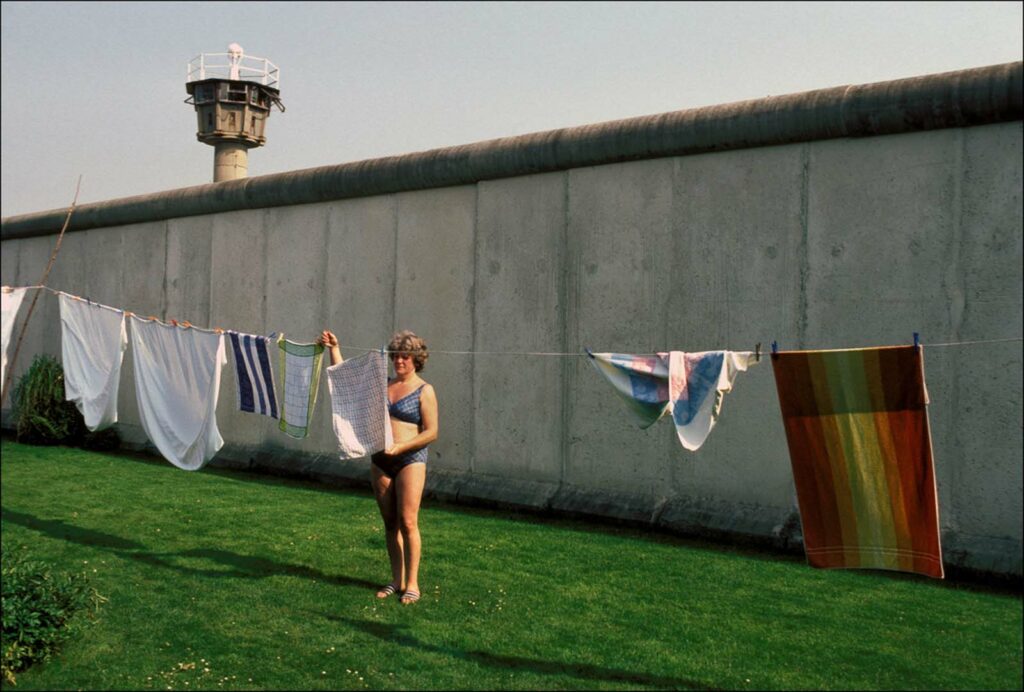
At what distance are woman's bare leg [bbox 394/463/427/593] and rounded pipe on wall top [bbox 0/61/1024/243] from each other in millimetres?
4394

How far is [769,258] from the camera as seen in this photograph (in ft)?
30.8

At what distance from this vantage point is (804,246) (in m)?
9.20

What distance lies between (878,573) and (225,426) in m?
9.92

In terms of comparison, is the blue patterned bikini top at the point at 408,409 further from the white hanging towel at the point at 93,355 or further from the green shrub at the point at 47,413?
the green shrub at the point at 47,413

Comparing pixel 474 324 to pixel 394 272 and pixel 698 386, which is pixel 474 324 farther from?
pixel 698 386

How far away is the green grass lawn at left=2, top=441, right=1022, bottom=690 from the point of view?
6078 mm

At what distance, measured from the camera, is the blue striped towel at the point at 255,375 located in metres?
9.33

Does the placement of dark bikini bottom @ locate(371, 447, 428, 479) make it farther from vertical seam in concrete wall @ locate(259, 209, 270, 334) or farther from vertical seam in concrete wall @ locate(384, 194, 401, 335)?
vertical seam in concrete wall @ locate(259, 209, 270, 334)

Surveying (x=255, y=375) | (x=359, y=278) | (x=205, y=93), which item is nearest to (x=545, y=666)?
(x=255, y=375)

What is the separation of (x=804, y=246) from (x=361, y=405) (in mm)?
4213

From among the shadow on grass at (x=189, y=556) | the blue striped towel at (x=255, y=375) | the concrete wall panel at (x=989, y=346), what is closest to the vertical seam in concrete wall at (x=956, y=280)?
the concrete wall panel at (x=989, y=346)

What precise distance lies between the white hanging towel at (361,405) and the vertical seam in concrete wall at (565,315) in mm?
3299

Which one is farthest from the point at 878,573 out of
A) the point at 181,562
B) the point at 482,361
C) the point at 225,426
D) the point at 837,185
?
the point at 225,426

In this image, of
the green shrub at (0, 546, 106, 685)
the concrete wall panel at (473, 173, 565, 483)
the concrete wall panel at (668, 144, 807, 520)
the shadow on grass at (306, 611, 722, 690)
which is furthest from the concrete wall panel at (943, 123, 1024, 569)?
the green shrub at (0, 546, 106, 685)
